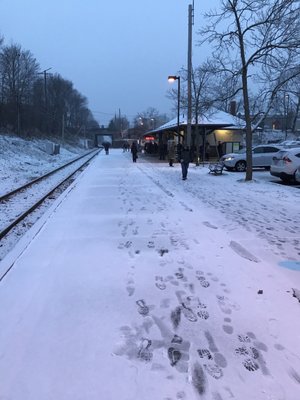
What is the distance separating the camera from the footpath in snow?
329 cm

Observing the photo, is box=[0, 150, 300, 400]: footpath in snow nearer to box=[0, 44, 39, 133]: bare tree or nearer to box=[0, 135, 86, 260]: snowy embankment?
box=[0, 135, 86, 260]: snowy embankment

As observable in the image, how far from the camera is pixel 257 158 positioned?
84.0 feet

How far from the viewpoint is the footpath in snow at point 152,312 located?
3.29 metres

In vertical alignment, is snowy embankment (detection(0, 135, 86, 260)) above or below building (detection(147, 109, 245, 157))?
below

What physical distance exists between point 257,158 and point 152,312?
2231 cm

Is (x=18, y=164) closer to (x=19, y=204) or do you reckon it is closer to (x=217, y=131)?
(x=217, y=131)

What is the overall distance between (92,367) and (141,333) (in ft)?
2.27

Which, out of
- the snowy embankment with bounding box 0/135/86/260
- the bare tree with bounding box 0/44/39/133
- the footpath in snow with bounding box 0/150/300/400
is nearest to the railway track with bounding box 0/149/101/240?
the snowy embankment with bounding box 0/135/86/260

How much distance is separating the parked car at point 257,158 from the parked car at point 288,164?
7.29m

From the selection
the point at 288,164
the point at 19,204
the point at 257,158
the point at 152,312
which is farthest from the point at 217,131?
the point at 152,312

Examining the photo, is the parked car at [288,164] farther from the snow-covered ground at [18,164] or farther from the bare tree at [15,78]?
the bare tree at [15,78]

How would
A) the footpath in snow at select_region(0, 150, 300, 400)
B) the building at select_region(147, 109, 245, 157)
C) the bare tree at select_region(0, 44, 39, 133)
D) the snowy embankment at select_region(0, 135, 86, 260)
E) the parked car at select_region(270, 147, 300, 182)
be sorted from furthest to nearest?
1. the bare tree at select_region(0, 44, 39, 133)
2. the building at select_region(147, 109, 245, 157)
3. the parked car at select_region(270, 147, 300, 182)
4. the snowy embankment at select_region(0, 135, 86, 260)
5. the footpath in snow at select_region(0, 150, 300, 400)

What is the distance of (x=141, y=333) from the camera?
4.04 m

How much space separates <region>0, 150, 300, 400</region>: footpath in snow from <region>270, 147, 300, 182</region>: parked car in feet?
30.2
